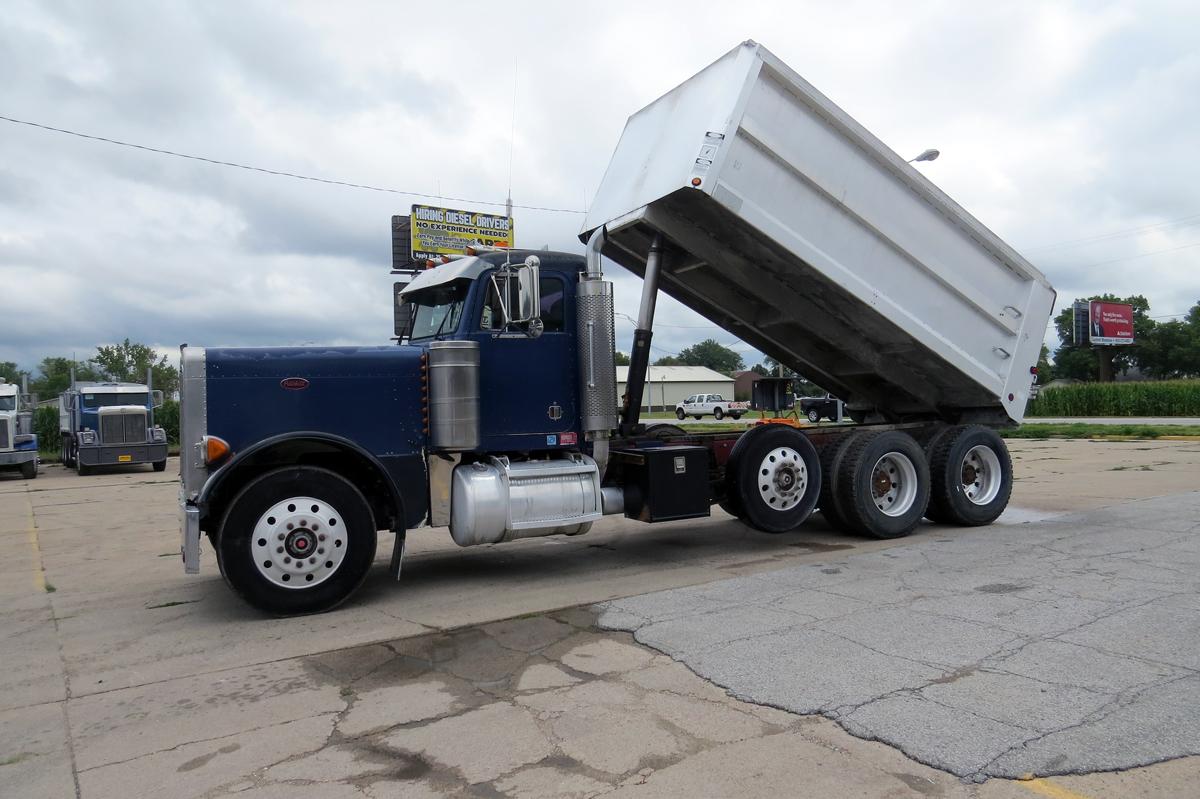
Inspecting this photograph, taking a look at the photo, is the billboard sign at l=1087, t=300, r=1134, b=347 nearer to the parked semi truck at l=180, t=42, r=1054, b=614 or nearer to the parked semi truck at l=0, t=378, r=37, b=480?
the parked semi truck at l=180, t=42, r=1054, b=614

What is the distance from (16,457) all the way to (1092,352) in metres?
85.7

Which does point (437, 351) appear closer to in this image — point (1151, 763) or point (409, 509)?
point (409, 509)

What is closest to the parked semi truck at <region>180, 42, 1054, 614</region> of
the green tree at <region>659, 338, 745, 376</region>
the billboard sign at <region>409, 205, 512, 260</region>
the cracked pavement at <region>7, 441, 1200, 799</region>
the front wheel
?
the front wheel

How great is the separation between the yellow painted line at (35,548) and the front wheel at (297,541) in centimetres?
288

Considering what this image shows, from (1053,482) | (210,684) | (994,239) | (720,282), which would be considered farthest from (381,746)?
(1053,482)

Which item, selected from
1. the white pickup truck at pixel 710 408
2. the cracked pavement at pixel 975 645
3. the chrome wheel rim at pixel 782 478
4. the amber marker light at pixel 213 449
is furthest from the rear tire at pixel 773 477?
the white pickup truck at pixel 710 408

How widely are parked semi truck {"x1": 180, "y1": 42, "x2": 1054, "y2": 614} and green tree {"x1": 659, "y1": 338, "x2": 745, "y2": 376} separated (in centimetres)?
10261

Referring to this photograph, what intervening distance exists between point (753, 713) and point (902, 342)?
523 cm

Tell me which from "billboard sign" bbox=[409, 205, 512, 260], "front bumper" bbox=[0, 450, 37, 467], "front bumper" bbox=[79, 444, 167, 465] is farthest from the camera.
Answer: "billboard sign" bbox=[409, 205, 512, 260]

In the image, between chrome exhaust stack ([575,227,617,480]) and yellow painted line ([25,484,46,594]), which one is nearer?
chrome exhaust stack ([575,227,617,480])

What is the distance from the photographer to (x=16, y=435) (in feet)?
73.6

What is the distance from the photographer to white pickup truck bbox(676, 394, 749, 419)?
51375 millimetres

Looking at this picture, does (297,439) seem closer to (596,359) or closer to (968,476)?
(596,359)

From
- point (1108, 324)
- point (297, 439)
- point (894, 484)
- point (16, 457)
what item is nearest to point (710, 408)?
point (1108, 324)
